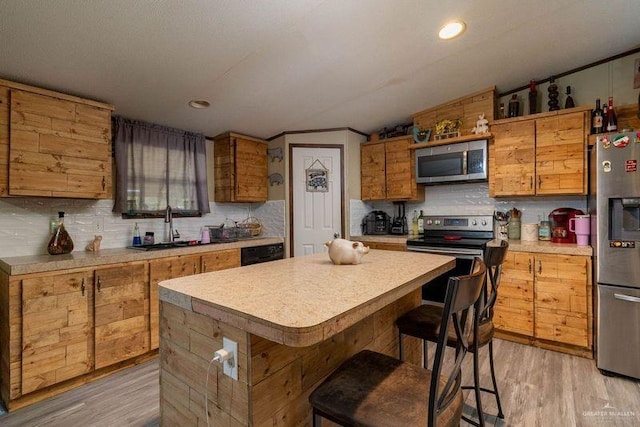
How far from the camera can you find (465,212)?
3637 mm

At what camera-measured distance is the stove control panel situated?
3408 mm

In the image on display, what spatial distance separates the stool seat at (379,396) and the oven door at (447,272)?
1970 mm

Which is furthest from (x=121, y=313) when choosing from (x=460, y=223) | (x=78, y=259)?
(x=460, y=223)

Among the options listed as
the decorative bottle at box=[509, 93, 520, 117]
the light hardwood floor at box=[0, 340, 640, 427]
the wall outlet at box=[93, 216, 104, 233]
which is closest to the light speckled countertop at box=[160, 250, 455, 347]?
the light hardwood floor at box=[0, 340, 640, 427]

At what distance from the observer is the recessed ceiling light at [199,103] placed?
2846mm

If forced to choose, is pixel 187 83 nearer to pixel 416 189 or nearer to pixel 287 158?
pixel 287 158

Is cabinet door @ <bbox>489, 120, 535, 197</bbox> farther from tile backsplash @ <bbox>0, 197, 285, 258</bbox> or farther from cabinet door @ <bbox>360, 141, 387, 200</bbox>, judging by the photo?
tile backsplash @ <bbox>0, 197, 285, 258</bbox>

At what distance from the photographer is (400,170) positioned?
381 cm

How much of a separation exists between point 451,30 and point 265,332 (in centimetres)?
242

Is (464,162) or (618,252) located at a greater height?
(464,162)

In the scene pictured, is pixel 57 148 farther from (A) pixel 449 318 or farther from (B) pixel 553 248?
(B) pixel 553 248

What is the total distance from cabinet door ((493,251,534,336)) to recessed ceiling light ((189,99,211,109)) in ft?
10.2

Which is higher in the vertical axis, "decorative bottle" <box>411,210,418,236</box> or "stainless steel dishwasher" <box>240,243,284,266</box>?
"decorative bottle" <box>411,210,418,236</box>

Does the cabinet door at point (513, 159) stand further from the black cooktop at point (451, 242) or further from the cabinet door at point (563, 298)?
the cabinet door at point (563, 298)
